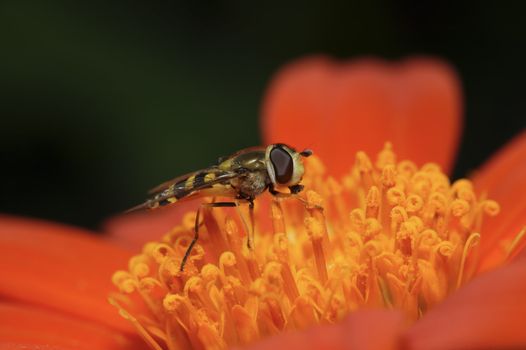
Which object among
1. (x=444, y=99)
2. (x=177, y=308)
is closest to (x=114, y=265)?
(x=177, y=308)

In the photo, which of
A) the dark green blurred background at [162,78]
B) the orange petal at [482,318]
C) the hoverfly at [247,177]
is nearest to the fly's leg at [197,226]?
the hoverfly at [247,177]

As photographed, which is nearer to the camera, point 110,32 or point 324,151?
point 324,151

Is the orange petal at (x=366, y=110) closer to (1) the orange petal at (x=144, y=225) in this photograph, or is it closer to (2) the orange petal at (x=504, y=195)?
(2) the orange petal at (x=504, y=195)

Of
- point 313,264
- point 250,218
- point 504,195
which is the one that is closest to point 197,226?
point 250,218

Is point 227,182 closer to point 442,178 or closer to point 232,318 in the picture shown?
point 232,318

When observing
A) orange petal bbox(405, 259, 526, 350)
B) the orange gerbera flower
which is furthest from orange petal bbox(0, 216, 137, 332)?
orange petal bbox(405, 259, 526, 350)

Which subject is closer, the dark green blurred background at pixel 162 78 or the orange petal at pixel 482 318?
the orange petal at pixel 482 318
